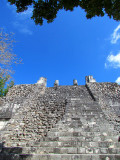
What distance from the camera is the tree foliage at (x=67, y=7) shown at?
3199 mm

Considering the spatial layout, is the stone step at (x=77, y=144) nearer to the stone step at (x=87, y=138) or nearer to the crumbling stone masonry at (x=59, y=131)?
the crumbling stone masonry at (x=59, y=131)

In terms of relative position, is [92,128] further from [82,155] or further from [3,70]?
[3,70]

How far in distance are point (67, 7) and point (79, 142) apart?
4.72 meters

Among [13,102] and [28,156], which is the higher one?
[13,102]

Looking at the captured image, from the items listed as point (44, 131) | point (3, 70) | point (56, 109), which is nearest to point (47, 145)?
point (44, 131)

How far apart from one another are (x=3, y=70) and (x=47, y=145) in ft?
18.2

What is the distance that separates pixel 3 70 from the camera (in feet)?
21.6

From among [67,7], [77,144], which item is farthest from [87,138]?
[67,7]

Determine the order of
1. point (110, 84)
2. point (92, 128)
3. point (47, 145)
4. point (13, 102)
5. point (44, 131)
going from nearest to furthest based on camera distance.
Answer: point (47, 145) < point (92, 128) < point (44, 131) < point (13, 102) < point (110, 84)

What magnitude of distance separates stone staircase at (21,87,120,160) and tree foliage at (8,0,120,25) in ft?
13.8

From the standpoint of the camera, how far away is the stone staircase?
2.83 metres

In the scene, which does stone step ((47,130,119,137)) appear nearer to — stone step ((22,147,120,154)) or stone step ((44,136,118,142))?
stone step ((44,136,118,142))

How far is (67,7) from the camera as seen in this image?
11.2ft

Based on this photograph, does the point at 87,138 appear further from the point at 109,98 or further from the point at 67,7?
the point at 109,98
